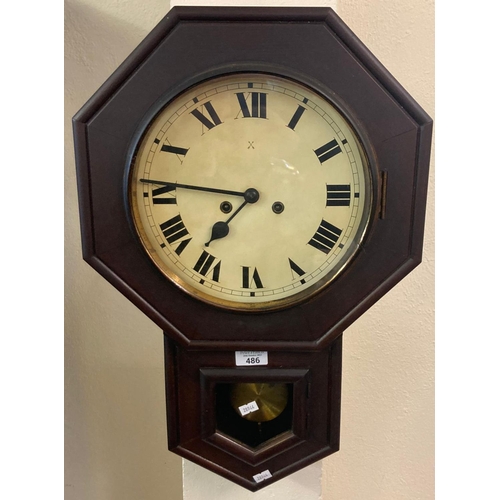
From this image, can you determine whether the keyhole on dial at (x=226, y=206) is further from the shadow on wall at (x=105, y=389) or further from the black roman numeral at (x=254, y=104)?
the shadow on wall at (x=105, y=389)


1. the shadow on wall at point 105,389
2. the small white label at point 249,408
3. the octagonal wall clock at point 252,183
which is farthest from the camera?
the shadow on wall at point 105,389

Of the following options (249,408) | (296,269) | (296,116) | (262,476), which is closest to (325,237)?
(296,269)

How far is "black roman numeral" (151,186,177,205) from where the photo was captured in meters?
0.76

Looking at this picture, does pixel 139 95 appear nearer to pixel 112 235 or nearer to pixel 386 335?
pixel 112 235

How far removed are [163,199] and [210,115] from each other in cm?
14

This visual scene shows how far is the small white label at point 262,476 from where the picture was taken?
2.80 feet

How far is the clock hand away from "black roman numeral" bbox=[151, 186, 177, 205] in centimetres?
7

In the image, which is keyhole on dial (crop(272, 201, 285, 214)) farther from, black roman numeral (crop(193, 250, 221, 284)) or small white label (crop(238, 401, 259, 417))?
small white label (crop(238, 401, 259, 417))

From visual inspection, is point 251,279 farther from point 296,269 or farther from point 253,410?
point 253,410

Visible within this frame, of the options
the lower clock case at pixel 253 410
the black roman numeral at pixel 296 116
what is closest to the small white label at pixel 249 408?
the lower clock case at pixel 253 410

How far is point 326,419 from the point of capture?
0.84 meters

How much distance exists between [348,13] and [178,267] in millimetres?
688

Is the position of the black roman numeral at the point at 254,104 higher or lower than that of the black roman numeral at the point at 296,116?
higher

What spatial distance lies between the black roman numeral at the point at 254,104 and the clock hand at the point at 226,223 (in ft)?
0.37
